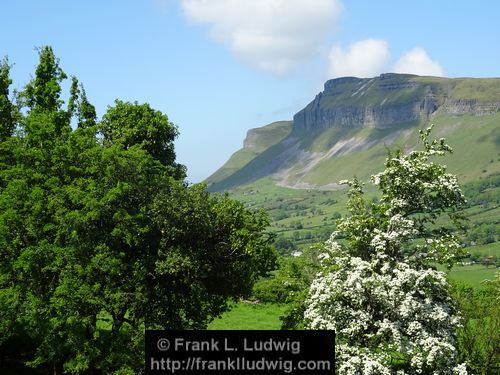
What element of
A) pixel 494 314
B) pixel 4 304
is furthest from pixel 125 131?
pixel 494 314

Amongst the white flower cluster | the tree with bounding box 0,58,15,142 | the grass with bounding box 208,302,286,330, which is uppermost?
the tree with bounding box 0,58,15,142

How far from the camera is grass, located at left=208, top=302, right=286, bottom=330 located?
2837 inches

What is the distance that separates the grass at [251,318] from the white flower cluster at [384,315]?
4036 centimetres

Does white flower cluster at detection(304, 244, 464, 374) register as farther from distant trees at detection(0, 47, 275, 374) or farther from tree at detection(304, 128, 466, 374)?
distant trees at detection(0, 47, 275, 374)

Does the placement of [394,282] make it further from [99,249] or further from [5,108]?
[5,108]

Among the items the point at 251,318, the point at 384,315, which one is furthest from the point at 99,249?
the point at 251,318

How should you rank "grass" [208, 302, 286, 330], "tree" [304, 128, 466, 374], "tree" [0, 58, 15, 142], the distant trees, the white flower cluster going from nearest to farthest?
1. the white flower cluster
2. "tree" [304, 128, 466, 374]
3. the distant trees
4. "tree" [0, 58, 15, 142]
5. "grass" [208, 302, 286, 330]

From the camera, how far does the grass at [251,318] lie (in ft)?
236

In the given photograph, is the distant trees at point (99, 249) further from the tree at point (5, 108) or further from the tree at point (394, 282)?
the tree at point (394, 282)

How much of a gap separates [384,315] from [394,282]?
216 centimetres

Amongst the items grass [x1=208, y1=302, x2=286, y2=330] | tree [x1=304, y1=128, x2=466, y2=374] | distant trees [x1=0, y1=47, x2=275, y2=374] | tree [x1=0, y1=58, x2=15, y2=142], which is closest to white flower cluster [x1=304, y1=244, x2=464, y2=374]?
tree [x1=304, y1=128, x2=466, y2=374]

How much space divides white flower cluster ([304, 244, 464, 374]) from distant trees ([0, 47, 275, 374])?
32.1 ft

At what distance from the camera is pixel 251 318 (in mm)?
80312

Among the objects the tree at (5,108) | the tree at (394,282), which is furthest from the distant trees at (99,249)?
the tree at (394,282)
